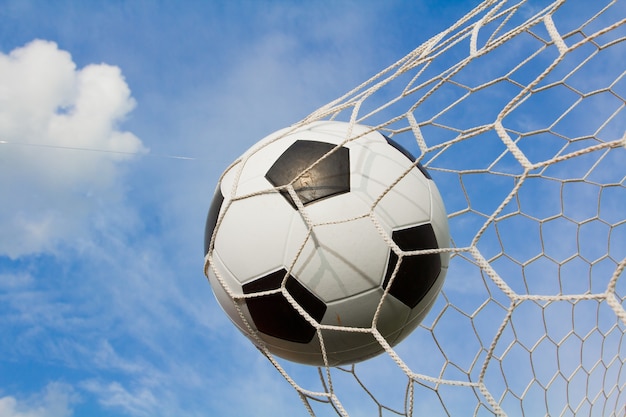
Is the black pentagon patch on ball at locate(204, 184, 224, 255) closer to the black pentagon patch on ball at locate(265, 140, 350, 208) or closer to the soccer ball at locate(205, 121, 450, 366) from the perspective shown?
the soccer ball at locate(205, 121, 450, 366)

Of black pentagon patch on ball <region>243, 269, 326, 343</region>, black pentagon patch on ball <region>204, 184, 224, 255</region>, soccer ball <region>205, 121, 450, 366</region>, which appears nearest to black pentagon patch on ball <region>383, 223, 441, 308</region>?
soccer ball <region>205, 121, 450, 366</region>

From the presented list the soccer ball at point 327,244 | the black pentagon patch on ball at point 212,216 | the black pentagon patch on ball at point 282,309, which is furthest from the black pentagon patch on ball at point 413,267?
the black pentagon patch on ball at point 212,216

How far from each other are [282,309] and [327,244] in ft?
1.26

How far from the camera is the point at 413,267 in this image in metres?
2.60

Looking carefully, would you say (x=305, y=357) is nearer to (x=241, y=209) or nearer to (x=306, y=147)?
(x=241, y=209)

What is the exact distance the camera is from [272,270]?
2.52m

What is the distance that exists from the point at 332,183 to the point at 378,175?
0.23 m

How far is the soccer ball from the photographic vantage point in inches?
97.3

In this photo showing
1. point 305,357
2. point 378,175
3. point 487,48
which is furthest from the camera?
point 305,357

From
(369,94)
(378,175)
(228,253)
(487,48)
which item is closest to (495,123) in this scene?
(487,48)

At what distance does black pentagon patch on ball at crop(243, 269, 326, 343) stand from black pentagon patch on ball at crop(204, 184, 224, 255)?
0.40m

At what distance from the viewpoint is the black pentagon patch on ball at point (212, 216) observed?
286 cm

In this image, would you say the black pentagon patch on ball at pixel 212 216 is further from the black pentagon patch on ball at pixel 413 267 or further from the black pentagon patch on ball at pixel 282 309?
the black pentagon patch on ball at pixel 413 267

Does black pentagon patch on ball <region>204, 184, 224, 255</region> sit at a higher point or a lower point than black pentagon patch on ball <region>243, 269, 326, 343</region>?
higher
